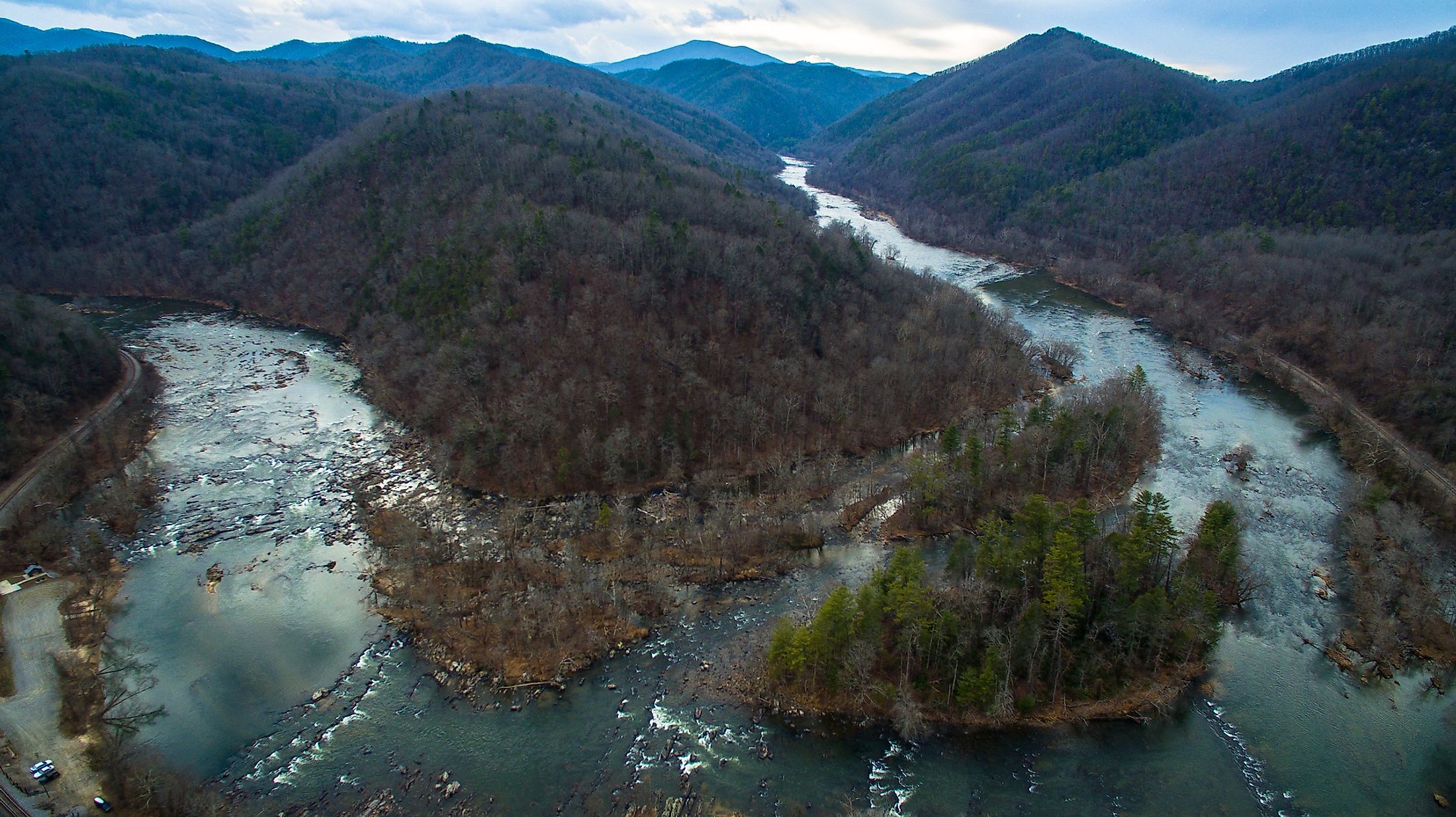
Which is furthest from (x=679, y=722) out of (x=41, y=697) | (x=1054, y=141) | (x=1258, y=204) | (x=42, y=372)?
(x=1054, y=141)

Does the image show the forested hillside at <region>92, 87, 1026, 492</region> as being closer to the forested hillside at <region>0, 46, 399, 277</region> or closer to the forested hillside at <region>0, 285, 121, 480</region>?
the forested hillside at <region>0, 285, 121, 480</region>

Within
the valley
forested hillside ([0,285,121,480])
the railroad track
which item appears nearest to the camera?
the valley

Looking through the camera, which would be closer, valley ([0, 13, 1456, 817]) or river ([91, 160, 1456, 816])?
river ([91, 160, 1456, 816])

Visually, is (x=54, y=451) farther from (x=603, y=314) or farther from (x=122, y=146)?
(x=122, y=146)

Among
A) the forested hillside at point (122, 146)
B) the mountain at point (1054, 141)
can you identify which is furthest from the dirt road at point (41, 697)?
the mountain at point (1054, 141)

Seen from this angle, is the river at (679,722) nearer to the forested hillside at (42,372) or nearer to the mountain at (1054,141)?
the forested hillside at (42,372)

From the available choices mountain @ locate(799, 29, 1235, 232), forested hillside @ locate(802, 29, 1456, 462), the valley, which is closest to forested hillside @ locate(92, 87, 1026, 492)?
the valley
